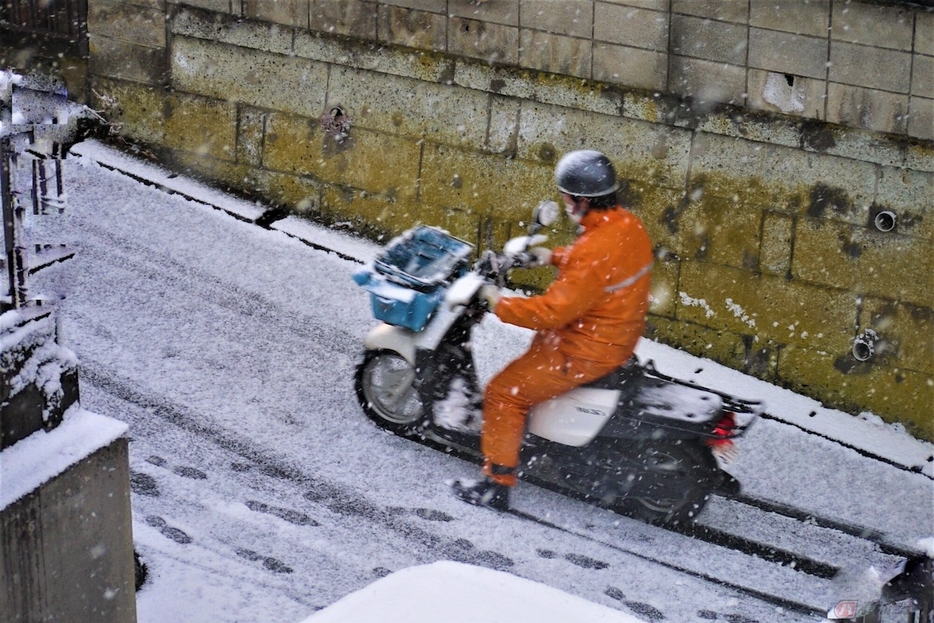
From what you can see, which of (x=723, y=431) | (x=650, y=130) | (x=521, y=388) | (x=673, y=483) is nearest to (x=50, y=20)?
(x=650, y=130)

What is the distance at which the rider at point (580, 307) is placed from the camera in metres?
5.50

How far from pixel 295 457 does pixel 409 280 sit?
1.24m

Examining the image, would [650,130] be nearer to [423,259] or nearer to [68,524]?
[423,259]

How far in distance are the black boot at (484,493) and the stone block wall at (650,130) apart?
7.86 feet

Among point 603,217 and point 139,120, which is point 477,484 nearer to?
point 603,217

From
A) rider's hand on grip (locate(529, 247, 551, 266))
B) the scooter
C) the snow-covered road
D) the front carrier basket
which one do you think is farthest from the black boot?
rider's hand on grip (locate(529, 247, 551, 266))

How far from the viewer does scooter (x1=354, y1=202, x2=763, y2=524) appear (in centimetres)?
571

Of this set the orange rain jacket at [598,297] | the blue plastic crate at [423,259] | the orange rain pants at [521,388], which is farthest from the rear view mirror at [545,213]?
the blue plastic crate at [423,259]

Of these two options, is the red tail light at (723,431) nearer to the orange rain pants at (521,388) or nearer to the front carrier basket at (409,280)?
the orange rain pants at (521,388)

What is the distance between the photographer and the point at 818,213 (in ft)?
24.3

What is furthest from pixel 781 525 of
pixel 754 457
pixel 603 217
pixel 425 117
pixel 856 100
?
pixel 425 117

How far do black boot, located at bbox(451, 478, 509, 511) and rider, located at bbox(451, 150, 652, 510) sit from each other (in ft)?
0.97

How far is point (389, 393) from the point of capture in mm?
6551

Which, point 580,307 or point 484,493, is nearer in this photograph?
point 580,307
